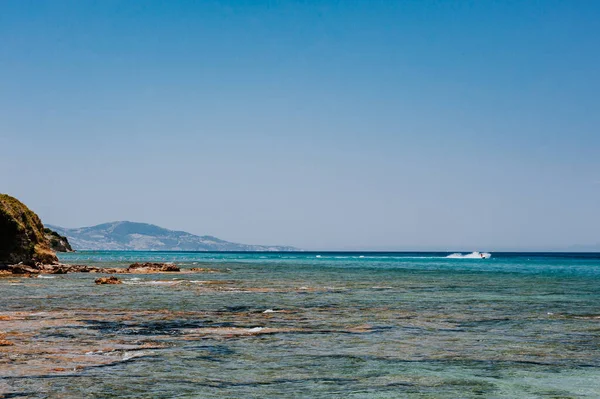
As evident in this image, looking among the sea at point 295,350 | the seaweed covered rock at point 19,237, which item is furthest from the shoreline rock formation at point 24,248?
the sea at point 295,350

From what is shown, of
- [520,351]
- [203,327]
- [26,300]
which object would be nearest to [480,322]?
[520,351]

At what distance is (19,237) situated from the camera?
82.1 metres

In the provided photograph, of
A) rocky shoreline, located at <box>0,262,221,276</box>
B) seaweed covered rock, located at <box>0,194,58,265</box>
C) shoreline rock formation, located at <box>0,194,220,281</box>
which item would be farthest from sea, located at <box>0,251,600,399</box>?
seaweed covered rock, located at <box>0,194,58,265</box>

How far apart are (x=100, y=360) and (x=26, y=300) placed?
85.0 feet

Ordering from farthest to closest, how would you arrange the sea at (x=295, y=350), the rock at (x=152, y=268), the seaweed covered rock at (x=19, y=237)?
the rock at (x=152, y=268), the seaweed covered rock at (x=19, y=237), the sea at (x=295, y=350)

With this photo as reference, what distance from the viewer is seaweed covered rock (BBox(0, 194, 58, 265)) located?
8081 cm

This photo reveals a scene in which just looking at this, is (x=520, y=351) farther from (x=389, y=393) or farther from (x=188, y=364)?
(x=188, y=364)

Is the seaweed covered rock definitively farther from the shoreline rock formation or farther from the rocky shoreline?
the rocky shoreline

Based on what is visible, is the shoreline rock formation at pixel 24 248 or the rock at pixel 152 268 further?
the rock at pixel 152 268

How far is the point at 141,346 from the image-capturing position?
919 inches

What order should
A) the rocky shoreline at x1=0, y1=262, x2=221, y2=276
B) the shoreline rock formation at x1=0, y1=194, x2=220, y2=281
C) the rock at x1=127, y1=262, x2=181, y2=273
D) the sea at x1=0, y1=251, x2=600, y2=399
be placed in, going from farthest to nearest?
the rock at x1=127, y1=262, x2=181, y2=273
the shoreline rock formation at x1=0, y1=194, x2=220, y2=281
the rocky shoreline at x1=0, y1=262, x2=221, y2=276
the sea at x1=0, y1=251, x2=600, y2=399

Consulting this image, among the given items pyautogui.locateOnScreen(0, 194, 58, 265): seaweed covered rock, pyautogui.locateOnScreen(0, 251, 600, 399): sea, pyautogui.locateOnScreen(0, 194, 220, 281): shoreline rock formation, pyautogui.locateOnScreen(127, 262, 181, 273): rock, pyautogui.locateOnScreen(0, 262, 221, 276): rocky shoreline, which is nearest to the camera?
pyautogui.locateOnScreen(0, 251, 600, 399): sea

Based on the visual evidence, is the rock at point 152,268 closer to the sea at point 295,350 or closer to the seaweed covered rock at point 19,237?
the seaweed covered rock at point 19,237

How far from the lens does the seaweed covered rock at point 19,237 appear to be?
80.8 meters
